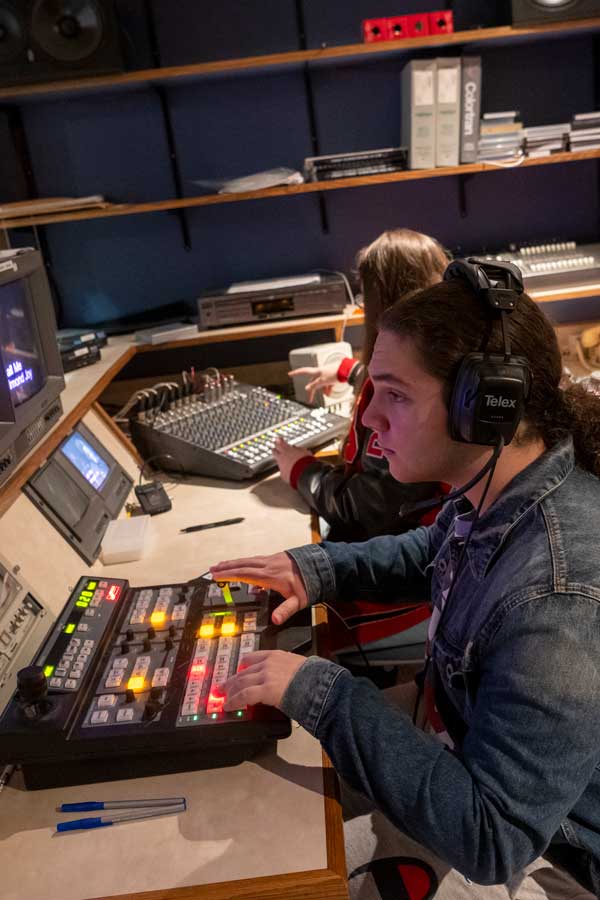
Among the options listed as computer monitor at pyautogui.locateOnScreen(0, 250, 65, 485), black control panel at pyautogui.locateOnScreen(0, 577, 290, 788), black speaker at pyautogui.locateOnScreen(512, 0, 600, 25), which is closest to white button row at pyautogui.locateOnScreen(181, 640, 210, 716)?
black control panel at pyautogui.locateOnScreen(0, 577, 290, 788)

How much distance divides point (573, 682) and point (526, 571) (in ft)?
0.42

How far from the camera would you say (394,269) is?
1.66m

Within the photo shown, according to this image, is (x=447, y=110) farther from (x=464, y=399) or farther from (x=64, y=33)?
(x=464, y=399)

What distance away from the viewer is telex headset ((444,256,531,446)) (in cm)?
82

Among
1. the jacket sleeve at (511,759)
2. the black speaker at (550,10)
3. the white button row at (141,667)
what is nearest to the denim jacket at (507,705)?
the jacket sleeve at (511,759)

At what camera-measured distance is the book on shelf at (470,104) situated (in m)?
2.21

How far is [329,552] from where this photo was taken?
49.4 inches

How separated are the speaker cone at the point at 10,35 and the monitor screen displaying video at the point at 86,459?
1.23m

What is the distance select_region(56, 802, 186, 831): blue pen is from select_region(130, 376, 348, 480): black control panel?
0.95 metres

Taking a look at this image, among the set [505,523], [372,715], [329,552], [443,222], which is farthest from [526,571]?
[443,222]

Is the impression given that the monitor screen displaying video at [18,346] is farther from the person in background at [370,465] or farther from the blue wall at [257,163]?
the blue wall at [257,163]

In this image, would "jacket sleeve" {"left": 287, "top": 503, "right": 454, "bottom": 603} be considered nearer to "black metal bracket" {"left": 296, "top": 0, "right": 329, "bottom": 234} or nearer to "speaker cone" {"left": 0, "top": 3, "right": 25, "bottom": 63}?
"black metal bracket" {"left": 296, "top": 0, "right": 329, "bottom": 234}

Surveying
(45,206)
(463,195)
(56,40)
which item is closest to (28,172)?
(45,206)

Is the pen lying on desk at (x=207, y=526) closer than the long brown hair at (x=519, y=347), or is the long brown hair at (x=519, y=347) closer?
the long brown hair at (x=519, y=347)
